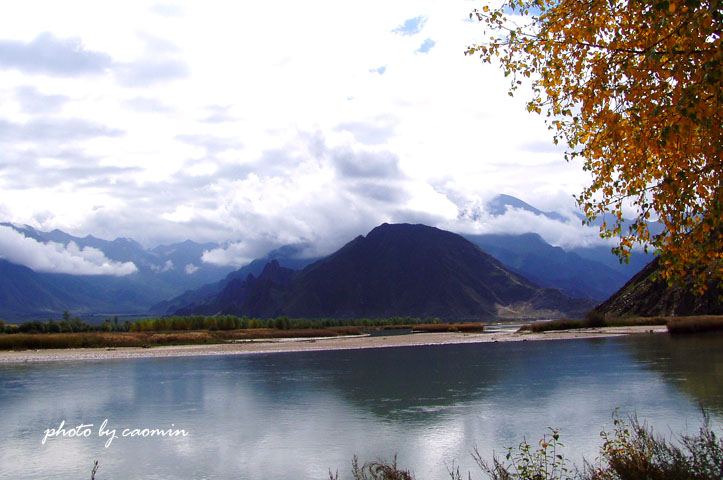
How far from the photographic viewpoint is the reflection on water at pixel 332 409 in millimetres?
21156

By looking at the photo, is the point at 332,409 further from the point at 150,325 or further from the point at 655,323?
the point at 150,325

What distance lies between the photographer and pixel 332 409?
31.5 metres

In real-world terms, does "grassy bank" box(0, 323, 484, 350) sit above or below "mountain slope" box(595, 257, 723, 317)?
below

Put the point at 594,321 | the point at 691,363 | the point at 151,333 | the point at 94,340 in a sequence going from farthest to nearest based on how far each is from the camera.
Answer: the point at 151,333 < the point at 594,321 < the point at 94,340 < the point at 691,363

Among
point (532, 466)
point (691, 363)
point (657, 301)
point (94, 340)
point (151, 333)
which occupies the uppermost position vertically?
point (657, 301)

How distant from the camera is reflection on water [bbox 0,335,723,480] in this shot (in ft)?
69.4

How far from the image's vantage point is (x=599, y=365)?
152 feet

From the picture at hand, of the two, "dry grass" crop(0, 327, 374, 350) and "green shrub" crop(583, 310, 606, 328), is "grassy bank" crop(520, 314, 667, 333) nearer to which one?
"green shrub" crop(583, 310, 606, 328)

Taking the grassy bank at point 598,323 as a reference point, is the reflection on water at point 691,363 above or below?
above

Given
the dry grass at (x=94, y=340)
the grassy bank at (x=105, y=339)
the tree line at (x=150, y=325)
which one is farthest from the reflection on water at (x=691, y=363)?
the tree line at (x=150, y=325)

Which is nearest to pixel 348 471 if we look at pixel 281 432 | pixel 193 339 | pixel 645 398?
pixel 281 432

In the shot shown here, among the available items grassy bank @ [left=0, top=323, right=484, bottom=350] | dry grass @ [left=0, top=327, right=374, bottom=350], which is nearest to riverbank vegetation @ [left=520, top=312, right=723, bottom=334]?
grassy bank @ [left=0, top=323, right=484, bottom=350]

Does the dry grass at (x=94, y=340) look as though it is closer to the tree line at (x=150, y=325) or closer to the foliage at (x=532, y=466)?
the tree line at (x=150, y=325)

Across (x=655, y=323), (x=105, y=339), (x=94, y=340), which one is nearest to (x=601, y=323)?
(x=655, y=323)
